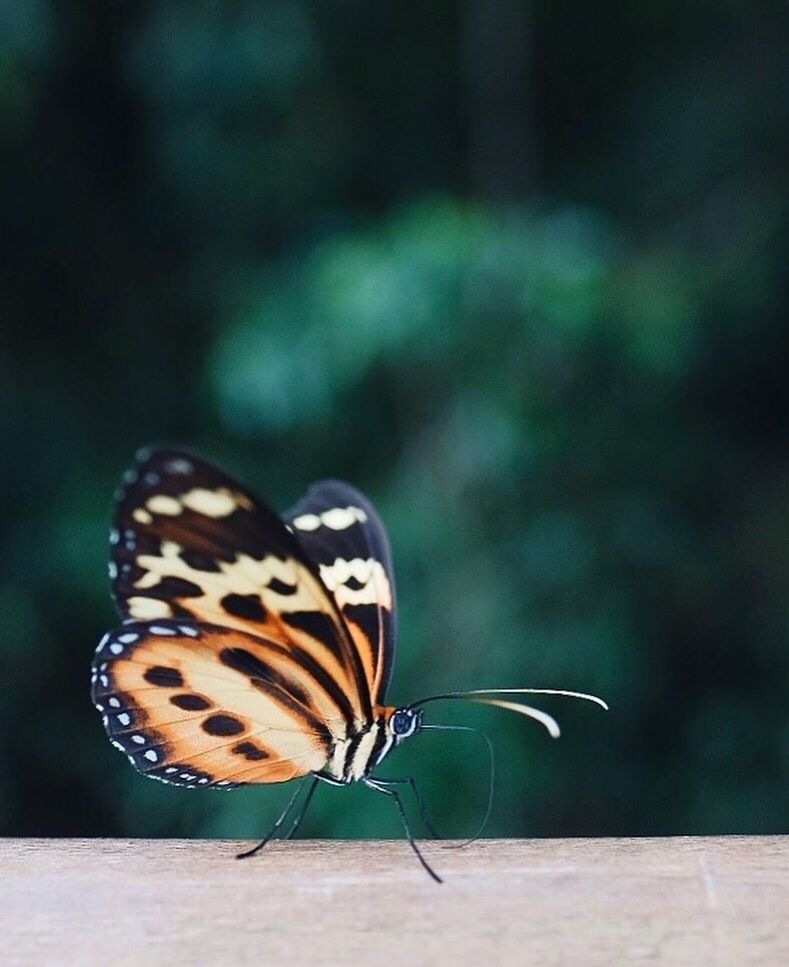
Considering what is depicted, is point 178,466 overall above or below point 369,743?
above

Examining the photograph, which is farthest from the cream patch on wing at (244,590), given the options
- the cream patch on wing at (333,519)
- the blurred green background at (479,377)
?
the blurred green background at (479,377)

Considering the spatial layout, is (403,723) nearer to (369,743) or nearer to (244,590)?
(369,743)

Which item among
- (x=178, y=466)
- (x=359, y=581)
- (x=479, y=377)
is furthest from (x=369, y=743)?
(x=479, y=377)

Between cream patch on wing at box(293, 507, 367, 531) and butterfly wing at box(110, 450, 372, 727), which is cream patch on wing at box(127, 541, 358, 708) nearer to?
butterfly wing at box(110, 450, 372, 727)

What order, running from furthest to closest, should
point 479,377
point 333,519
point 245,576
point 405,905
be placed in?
point 479,377 → point 333,519 → point 245,576 → point 405,905

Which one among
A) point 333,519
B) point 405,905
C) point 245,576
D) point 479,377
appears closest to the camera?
point 405,905

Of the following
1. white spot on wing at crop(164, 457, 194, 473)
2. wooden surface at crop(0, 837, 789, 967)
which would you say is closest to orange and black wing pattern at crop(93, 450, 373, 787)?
white spot on wing at crop(164, 457, 194, 473)

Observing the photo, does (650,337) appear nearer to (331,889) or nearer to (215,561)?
(215,561)
